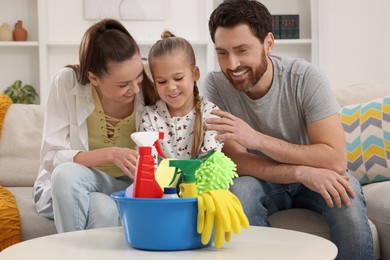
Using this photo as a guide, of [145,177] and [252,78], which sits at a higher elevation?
[252,78]

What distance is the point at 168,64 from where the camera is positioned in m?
2.20

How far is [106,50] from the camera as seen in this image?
2.28m

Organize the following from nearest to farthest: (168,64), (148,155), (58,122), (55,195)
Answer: (148,155)
(55,195)
(168,64)
(58,122)

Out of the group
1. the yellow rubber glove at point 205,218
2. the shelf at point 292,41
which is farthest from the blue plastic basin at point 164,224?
the shelf at point 292,41

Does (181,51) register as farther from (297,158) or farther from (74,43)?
(74,43)

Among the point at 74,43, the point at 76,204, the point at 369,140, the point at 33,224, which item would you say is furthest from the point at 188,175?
the point at 74,43

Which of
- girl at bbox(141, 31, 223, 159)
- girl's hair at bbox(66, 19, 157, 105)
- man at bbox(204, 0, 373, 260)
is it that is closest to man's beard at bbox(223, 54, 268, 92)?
man at bbox(204, 0, 373, 260)

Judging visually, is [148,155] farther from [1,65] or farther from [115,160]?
[1,65]

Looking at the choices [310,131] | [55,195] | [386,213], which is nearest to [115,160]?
[55,195]

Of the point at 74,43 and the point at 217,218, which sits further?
the point at 74,43

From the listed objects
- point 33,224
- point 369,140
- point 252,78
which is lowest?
point 33,224

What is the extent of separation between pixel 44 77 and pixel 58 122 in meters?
2.63

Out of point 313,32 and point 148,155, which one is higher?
point 313,32

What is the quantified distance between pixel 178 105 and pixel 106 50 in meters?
0.29
